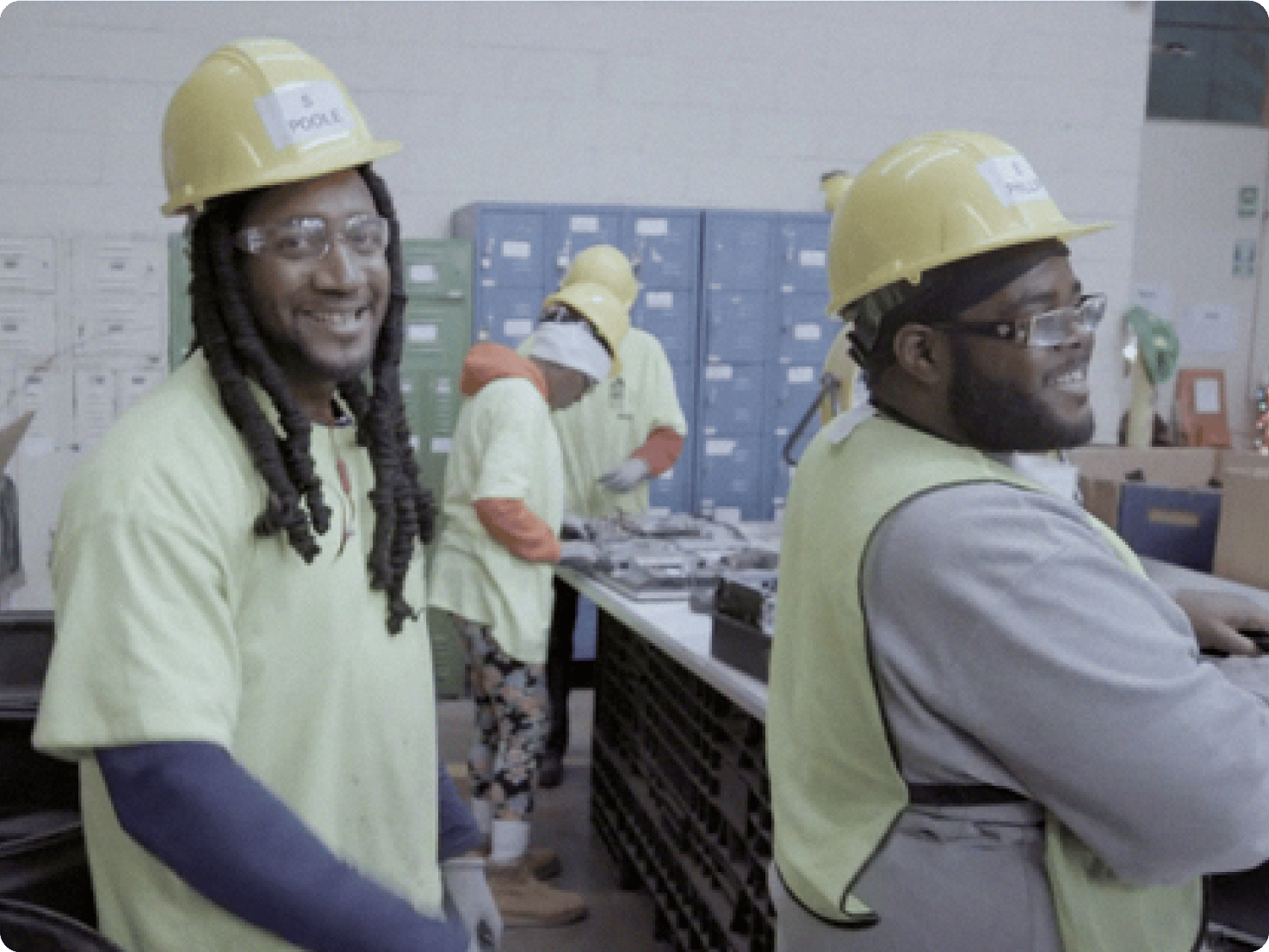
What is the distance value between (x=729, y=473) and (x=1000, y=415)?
4384 millimetres

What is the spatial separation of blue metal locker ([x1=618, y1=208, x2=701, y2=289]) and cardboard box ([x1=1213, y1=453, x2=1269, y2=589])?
9.47 feet

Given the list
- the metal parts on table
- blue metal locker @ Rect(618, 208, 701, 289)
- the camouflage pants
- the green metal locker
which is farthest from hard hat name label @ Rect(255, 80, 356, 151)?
blue metal locker @ Rect(618, 208, 701, 289)

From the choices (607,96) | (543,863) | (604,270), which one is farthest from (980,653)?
(607,96)

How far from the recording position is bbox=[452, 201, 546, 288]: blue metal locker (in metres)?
5.43

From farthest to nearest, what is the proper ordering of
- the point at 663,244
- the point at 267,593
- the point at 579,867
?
the point at 663,244 < the point at 579,867 < the point at 267,593

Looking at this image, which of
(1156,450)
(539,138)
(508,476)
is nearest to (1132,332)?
(1156,450)

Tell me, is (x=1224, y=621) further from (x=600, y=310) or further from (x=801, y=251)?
(x=801, y=251)

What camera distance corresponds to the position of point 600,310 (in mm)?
3715

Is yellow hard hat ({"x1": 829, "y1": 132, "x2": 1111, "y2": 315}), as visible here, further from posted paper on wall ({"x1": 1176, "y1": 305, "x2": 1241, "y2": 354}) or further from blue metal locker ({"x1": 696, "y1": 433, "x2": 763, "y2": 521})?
posted paper on wall ({"x1": 1176, "y1": 305, "x2": 1241, "y2": 354})

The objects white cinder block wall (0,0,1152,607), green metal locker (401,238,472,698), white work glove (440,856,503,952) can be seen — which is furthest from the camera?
white cinder block wall (0,0,1152,607)

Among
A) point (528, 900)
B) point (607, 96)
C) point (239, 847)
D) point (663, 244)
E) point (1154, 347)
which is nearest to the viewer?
point (239, 847)

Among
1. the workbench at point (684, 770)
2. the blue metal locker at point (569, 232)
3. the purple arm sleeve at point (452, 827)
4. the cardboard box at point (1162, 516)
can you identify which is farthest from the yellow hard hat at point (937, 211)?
the blue metal locker at point (569, 232)

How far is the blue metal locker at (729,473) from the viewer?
18.9 feet

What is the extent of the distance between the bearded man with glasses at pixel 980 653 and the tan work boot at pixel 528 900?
2021mm
